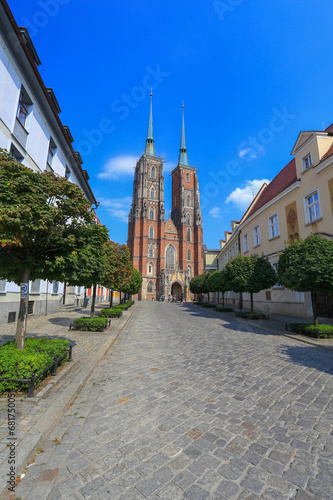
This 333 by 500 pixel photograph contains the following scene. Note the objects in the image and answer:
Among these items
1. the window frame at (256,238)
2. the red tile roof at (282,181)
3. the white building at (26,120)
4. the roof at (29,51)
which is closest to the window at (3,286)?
the white building at (26,120)

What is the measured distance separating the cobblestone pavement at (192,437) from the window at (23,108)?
1341 centimetres

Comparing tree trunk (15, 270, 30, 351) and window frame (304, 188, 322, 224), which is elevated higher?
window frame (304, 188, 322, 224)

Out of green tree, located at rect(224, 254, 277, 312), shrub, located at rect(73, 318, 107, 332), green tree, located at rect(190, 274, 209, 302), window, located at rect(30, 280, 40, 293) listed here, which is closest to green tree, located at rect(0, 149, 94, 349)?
shrub, located at rect(73, 318, 107, 332)

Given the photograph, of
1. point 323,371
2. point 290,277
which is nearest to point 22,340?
point 323,371

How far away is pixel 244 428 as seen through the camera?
352 centimetres

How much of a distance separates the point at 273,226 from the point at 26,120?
19.2 meters

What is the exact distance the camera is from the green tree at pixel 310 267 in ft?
33.7

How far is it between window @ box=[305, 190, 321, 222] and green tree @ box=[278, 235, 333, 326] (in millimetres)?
5289

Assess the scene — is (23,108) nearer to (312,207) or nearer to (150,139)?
(312,207)

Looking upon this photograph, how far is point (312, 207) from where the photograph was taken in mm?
15953

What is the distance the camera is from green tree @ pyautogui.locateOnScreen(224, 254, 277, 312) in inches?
637

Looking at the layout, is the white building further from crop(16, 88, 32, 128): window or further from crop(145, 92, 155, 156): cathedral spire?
crop(145, 92, 155, 156): cathedral spire

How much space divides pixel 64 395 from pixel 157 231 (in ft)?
214

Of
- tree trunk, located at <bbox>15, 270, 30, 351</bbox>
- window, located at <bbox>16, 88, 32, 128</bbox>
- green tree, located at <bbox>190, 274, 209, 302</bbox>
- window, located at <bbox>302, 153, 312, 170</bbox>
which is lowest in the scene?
tree trunk, located at <bbox>15, 270, 30, 351</bbox>
